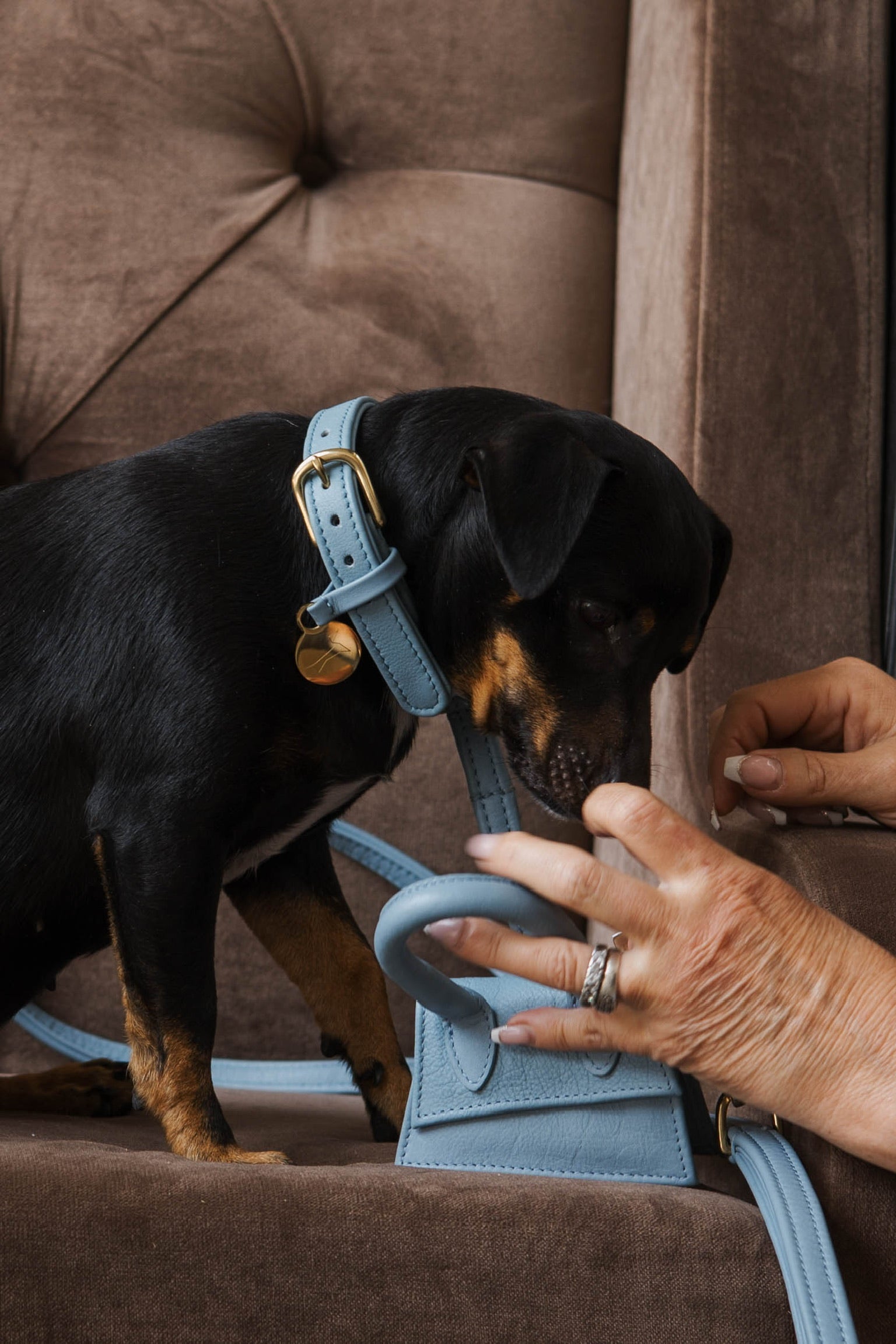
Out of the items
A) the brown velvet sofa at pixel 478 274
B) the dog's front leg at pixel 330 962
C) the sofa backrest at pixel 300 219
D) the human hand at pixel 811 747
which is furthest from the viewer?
the sofa backrest at pixel 300 219

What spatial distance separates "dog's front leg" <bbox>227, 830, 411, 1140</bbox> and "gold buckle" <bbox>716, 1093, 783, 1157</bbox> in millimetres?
359

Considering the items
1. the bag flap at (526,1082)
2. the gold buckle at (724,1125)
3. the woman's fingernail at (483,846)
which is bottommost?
the gold buckle at (724,1125)

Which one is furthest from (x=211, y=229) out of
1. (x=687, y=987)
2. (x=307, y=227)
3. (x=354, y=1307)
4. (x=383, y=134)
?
(x=354, y=1307)

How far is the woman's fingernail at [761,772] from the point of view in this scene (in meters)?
0.94

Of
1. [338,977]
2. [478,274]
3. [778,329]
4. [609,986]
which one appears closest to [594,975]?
[609,986]

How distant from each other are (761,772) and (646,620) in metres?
0.16

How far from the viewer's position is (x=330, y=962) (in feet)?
3.60

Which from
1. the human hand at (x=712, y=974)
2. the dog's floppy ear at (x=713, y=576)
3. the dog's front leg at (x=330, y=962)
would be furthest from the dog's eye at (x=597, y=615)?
the dog's front leg at (x=330, y=962)

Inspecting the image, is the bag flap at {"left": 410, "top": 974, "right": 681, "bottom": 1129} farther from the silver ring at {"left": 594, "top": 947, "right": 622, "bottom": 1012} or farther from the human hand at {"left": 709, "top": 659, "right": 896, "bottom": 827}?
the human hand at {"left": 709, "top": 659, "right": 896, "bottom": 827}

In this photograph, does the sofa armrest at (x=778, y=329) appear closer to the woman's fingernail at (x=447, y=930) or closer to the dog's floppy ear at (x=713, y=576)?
the dog's floppy ear at (x=713, y=576)

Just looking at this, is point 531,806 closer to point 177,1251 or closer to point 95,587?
point 95,587

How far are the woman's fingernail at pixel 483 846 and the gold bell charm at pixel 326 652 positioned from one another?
0.21m

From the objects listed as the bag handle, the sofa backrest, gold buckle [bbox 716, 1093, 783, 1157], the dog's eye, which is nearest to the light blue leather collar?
the dog's eye

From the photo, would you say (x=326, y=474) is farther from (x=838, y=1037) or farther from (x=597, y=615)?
(x=838, y=1037)
